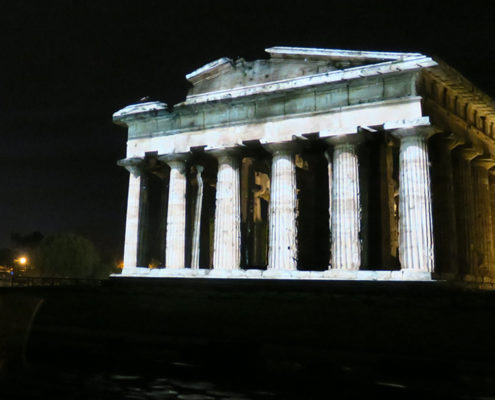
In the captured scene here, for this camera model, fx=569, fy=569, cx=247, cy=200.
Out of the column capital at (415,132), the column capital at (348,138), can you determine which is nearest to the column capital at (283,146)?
the column capital at (348,138)

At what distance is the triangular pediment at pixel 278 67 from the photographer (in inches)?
1067

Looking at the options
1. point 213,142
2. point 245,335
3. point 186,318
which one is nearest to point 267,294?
point 186,318

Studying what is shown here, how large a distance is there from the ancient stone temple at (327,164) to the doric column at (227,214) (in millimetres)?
57

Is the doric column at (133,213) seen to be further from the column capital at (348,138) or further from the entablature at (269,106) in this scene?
the column capital at (348,138)

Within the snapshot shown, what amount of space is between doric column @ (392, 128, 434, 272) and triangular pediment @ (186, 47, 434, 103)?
149 inches

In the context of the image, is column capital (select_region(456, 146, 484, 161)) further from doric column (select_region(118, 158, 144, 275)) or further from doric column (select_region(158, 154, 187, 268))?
doric column (select_region(118, 158, 144, 275))

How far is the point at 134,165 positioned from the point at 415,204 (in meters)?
17.2

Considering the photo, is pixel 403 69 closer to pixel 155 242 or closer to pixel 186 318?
pixel 186 318

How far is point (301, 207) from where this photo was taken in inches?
1339

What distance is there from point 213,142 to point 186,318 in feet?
40.8

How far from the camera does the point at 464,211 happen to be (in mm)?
29766

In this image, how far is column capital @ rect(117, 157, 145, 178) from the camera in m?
34.2

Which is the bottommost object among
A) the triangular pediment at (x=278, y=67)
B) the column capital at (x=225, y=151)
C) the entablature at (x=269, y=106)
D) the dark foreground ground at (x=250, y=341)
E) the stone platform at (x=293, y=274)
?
the dark foreground ground at (x=250, y=341)

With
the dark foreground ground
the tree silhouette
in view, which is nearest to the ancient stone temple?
the dark foreground ground
